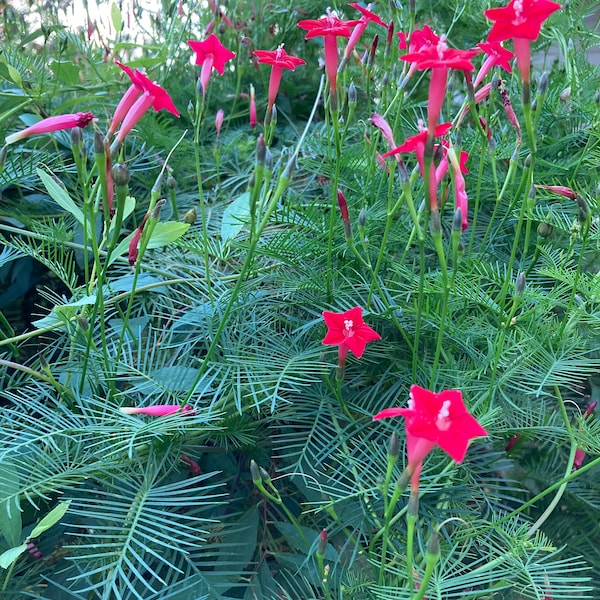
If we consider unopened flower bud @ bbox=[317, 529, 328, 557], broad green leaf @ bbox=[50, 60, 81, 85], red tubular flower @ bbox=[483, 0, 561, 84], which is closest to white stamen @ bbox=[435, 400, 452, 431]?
unopened flower bud @ bbox=[317, 529, 328, 557]

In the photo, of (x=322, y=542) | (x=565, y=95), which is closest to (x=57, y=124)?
(x=322, y=542)

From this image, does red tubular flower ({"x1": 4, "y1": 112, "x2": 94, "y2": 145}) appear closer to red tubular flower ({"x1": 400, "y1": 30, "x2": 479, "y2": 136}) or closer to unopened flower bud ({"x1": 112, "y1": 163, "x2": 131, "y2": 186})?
unopened flower bud ({"x1": 112, "y1": 163, "x2": 131, "y2": 186})

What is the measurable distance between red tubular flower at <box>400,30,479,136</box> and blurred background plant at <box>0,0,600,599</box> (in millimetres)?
115

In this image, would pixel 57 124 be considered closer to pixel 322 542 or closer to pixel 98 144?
pixel 98 144

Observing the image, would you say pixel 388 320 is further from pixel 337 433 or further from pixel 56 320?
pixel 56 320

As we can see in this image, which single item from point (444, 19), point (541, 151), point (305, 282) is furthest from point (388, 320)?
point (444, 19)

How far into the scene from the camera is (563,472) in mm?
701

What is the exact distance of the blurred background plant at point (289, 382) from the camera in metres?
0.48

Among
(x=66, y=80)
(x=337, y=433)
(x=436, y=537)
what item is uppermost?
(x=66, y=80)

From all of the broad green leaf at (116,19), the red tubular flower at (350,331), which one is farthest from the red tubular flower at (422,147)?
the broad green leaf at (116,19)

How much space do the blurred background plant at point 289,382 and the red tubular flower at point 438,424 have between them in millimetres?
83

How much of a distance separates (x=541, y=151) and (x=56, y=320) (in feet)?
2.22

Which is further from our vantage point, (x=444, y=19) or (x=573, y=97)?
(x=444, y=19)

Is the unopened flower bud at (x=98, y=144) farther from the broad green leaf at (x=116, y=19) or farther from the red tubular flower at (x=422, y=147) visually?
the broad green leaf at (x=116, y=19)
